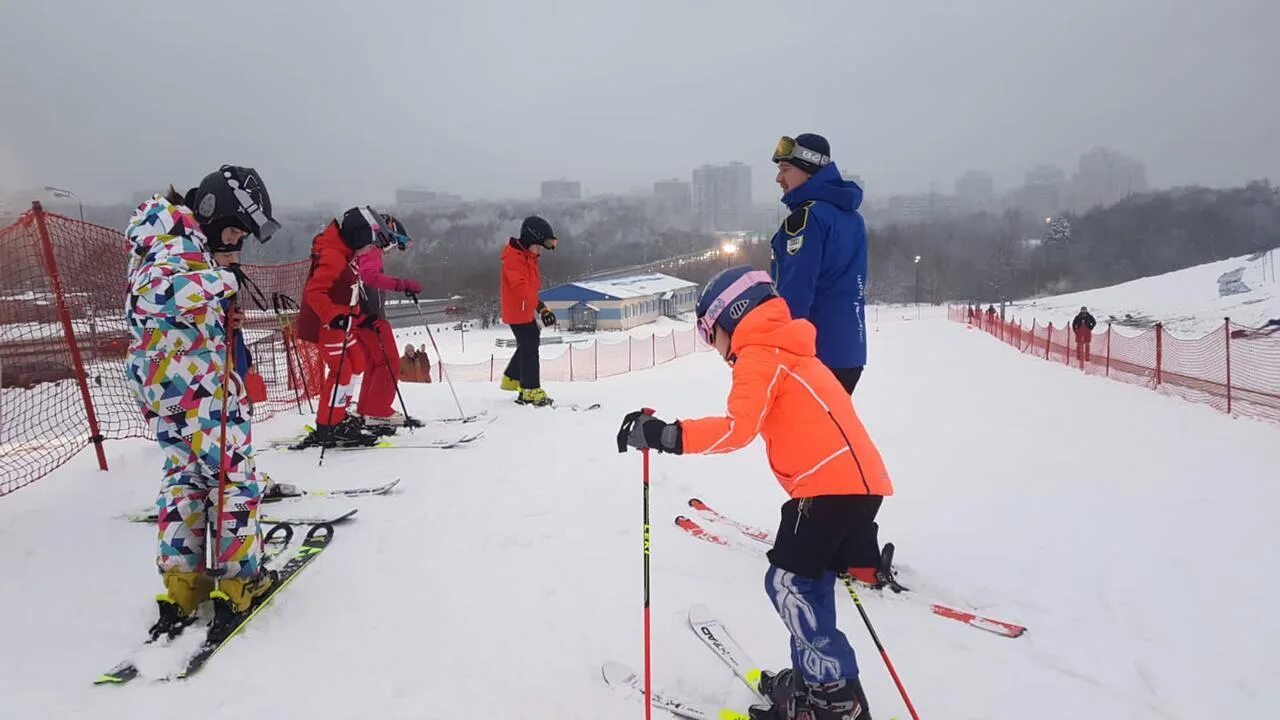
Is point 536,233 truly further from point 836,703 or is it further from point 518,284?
point 836,703

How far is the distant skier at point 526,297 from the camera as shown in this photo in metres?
7.65

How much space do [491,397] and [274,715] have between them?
6.23m

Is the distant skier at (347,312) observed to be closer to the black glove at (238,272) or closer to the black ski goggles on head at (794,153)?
the black glove at (238,272)

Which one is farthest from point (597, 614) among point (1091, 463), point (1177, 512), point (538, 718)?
point (1091, 463)

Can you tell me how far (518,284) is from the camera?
7746mm

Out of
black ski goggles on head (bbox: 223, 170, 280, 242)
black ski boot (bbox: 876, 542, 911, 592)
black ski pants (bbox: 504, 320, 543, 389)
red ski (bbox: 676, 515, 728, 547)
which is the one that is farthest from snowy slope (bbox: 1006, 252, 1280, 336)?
black ski goggles on head (bbox: 223, 170, 280, 242)

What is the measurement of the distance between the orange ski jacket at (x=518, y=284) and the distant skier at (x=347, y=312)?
5.18ft

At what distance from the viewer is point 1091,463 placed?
6.01 metres

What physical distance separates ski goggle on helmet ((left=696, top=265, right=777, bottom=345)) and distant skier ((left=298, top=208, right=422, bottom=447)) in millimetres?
4181

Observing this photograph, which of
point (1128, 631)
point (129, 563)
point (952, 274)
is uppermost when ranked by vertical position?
point (952, 274)

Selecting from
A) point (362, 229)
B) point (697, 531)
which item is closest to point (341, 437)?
point (362, 229)

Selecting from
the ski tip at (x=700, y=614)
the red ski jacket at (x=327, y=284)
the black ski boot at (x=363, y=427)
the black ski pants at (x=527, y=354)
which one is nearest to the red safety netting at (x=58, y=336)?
the red ski jacket at (x=327, y=284)

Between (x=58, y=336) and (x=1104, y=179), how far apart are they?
9701 inches

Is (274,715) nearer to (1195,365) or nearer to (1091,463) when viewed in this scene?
(1091,463)
